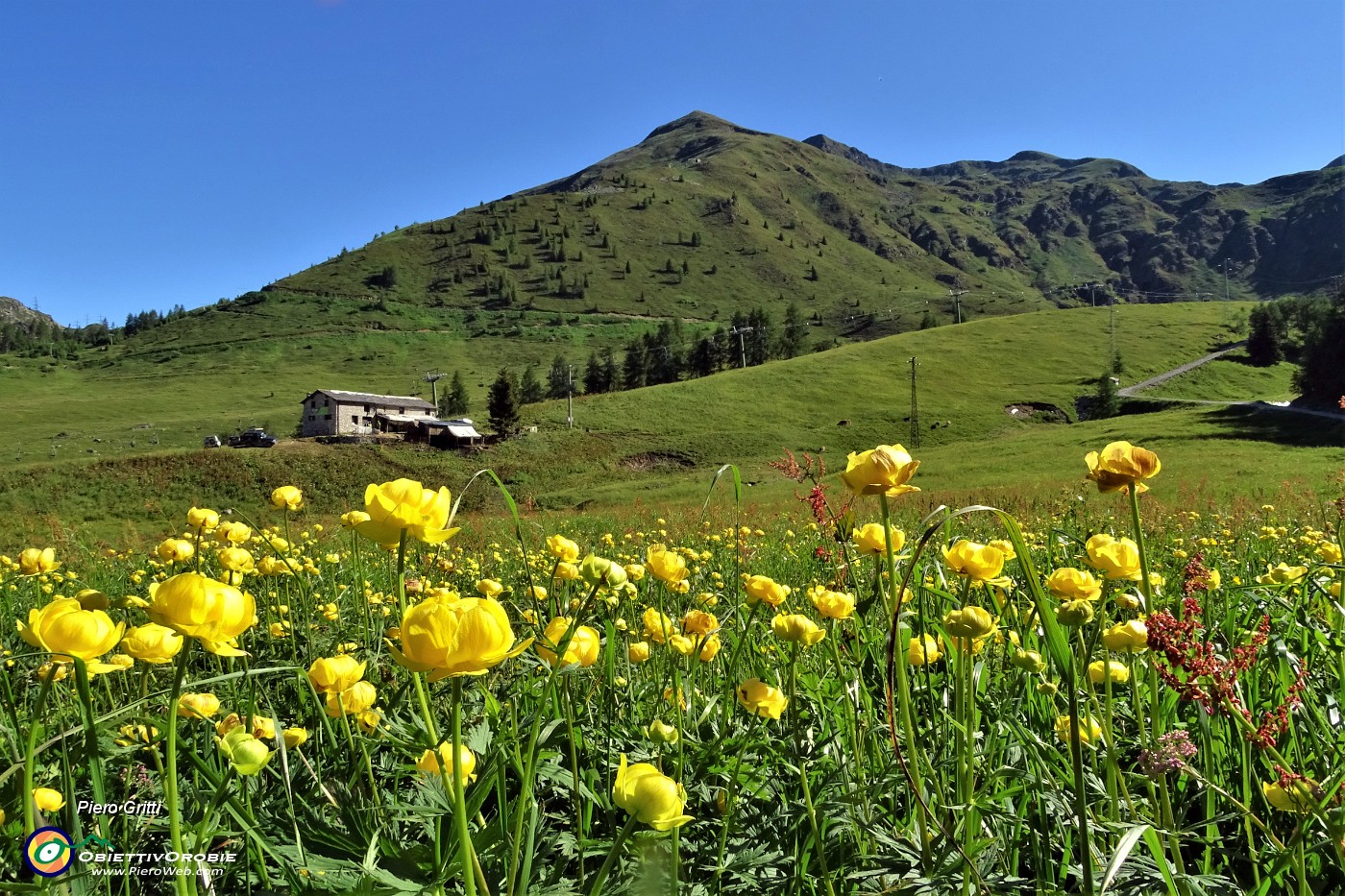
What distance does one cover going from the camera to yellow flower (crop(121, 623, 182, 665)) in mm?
1226

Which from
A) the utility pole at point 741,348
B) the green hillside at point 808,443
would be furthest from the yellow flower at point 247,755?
the utility pole at point 741,348

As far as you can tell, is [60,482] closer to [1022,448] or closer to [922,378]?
[1022,448]

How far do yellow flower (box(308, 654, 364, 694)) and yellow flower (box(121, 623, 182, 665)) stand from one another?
0.82 ft

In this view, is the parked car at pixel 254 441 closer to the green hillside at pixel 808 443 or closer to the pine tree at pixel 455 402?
the green hillside at pixel 808 443

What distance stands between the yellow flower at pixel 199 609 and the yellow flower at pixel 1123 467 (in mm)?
1607

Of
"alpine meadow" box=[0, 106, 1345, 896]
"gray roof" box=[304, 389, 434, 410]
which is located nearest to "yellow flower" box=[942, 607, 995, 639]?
"alpine meadow" box=[0, 106, 1345, 896]

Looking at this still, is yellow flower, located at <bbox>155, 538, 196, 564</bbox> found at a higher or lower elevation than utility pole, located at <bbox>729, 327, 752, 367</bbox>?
lower

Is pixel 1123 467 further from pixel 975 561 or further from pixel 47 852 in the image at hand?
pixel 47 852

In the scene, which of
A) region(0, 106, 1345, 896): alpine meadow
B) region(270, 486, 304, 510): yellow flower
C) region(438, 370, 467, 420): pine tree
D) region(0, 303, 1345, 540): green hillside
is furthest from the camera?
region(438, 370, 467, 420): pine tree

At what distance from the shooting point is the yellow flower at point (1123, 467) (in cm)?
145

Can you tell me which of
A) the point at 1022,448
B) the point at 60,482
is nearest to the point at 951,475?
the point at 1022,448

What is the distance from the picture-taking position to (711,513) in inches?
463

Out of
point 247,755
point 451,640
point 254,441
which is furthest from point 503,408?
point 451,640

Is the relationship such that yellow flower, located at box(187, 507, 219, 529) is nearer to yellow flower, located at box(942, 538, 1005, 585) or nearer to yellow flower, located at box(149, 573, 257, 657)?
yellow flower, located at box(149, 573, 257, 657)
